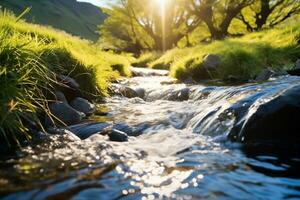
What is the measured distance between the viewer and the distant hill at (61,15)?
111 metres

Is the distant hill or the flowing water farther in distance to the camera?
the distant hill

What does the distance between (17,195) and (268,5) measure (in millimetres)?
31591

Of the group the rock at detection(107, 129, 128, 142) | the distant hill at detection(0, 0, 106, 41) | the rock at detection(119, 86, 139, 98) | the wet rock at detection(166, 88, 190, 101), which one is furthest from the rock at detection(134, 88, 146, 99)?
the distant hill at detection(0, 0, 106, 41)

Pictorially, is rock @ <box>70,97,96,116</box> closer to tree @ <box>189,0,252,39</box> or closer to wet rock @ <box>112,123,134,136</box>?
wet rock @ <box>112,123,134,136</box>

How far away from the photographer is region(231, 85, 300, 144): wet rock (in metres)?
5.08

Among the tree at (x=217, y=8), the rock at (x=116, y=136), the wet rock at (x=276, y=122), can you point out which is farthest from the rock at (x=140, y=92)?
the tree at (x=217, y=8)

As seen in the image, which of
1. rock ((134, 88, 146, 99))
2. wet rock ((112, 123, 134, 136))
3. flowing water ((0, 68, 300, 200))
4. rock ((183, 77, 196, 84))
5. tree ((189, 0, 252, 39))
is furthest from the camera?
tree ((189, 0, 252, 39))

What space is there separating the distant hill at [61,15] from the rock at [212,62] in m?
95.0

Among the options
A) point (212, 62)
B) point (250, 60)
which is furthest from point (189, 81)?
point (250, 60)

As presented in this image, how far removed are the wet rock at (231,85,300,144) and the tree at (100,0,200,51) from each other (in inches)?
1208

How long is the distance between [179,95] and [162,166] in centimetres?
611

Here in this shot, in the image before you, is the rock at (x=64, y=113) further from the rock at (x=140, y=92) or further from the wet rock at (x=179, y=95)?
the rock at (x=140, y=92)

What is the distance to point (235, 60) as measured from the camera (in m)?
12.6

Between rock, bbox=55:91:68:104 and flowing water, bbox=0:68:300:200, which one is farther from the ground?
rock, bbox=55:91:68:104
